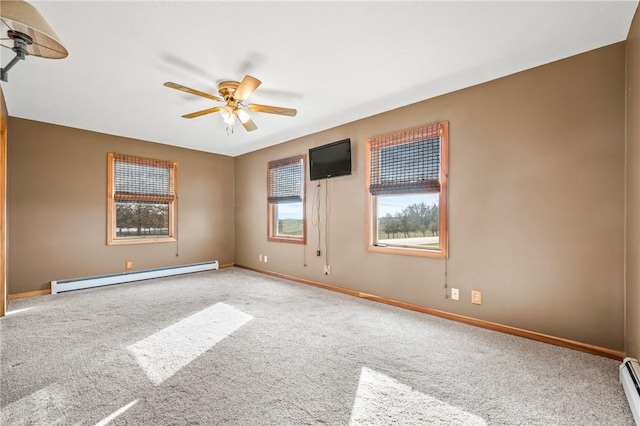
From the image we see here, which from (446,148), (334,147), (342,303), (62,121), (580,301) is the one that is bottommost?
(342,303)

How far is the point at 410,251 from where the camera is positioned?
3.46 m

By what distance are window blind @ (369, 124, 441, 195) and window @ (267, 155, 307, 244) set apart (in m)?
1.46

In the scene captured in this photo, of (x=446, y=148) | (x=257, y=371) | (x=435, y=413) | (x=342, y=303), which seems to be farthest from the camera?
(x=342, y=303)

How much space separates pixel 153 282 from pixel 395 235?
12.8 ft

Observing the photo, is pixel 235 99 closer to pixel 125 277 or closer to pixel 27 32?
pixel 27 32

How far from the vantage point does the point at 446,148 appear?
3170mm

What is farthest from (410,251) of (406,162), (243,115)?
(243,115)

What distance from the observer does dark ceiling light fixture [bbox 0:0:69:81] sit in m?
1.42

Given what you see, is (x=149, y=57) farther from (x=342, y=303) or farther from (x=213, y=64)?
(x=342, y=303)

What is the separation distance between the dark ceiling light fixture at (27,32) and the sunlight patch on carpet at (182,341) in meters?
2.04

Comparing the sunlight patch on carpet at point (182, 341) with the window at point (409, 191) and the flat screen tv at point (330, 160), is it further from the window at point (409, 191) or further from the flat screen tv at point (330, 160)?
the flat screen tv at point (330, 160)

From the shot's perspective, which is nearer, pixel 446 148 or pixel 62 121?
pixel 446 148

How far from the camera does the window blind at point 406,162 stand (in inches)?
130

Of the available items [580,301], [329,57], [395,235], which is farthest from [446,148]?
[580,301]
